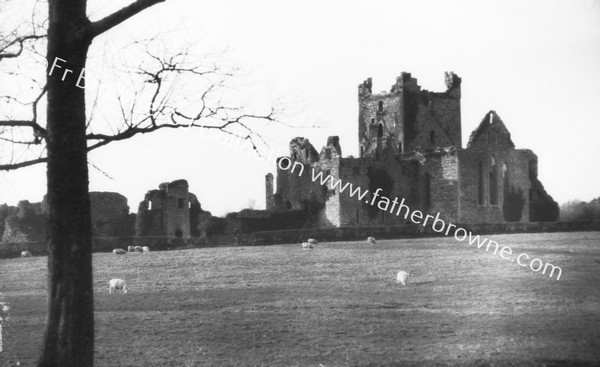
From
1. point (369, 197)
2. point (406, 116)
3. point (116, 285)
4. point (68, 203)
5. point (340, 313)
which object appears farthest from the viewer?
point (406, 116)

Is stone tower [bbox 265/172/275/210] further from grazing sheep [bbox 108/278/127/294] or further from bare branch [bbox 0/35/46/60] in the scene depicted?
bare branch [bbox 0/35/46/60]

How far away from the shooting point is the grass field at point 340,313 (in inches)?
483

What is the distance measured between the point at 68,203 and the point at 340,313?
266 inches

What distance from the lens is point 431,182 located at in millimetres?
60062

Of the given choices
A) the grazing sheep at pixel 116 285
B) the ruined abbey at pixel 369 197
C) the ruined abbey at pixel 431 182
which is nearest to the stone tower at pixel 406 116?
the ruined abbey at pixel 369 197

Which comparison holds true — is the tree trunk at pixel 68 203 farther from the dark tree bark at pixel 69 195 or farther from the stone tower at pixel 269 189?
the stone tower at pixel 269 189

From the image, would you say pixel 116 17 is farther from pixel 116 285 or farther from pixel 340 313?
pixel 116 285

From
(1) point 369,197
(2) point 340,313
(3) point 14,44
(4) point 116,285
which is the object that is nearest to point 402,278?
(2) point 340,313

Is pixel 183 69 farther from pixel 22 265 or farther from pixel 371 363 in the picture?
pixel 22 265


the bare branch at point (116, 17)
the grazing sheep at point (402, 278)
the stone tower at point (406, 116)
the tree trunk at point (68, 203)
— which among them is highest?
the stone tower at point (406, 116)

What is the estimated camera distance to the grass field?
40.2ft

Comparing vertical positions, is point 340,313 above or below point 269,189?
below

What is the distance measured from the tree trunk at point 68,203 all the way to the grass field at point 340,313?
201cm

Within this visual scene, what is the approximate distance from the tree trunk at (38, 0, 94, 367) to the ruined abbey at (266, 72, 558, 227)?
4855cm
